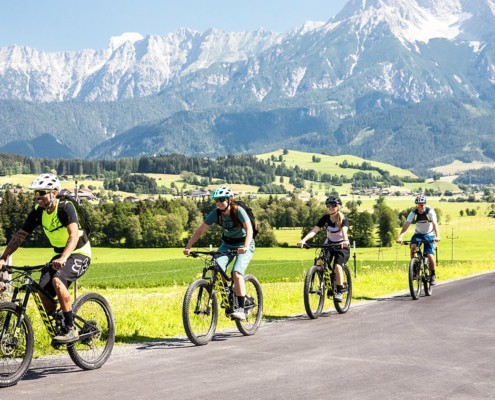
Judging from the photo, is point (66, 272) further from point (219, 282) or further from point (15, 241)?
point (219, 282)

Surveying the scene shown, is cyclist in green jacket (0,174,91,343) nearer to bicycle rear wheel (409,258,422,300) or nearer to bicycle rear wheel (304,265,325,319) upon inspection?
bicycle rear wheel (304,265,325,319)

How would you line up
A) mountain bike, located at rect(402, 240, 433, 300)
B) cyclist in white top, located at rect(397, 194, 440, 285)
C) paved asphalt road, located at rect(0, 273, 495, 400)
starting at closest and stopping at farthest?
paved asphalt road, located at rect(0, 273, 495, 400)
mountain bike, located at rect(402, 240, 433, 300)
cyclist in white top, located at rect(397, 194, 440, 285)

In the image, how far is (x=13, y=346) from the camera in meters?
9.73

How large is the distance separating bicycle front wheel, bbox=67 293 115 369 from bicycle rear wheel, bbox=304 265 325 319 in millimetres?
5668

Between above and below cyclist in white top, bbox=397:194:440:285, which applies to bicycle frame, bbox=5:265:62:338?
below

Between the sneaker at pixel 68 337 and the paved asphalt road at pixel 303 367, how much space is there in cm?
46

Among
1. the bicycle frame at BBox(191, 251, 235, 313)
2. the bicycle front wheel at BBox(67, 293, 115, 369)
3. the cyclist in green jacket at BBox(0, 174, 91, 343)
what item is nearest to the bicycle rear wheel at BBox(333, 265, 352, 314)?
the bicycle frame at BBox(191, 251, 235, 313)

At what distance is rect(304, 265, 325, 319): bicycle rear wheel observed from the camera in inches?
635

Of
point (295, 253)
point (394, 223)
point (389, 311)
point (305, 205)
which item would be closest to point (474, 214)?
point (305, 205)

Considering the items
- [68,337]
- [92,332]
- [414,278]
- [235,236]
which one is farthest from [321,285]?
[68,337]

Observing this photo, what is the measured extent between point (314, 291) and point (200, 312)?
4170mm

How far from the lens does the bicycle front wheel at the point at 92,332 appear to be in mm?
10703

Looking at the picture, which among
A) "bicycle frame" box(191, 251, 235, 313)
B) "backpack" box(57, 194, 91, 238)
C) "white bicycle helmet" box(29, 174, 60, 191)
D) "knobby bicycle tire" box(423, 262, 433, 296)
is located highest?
"white bicycle helmet" box(29, 174, 60, 191)

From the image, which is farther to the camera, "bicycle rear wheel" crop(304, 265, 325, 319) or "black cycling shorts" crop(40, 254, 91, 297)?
"bicycle rear wheel" crop(304, 265, 325, 319)
